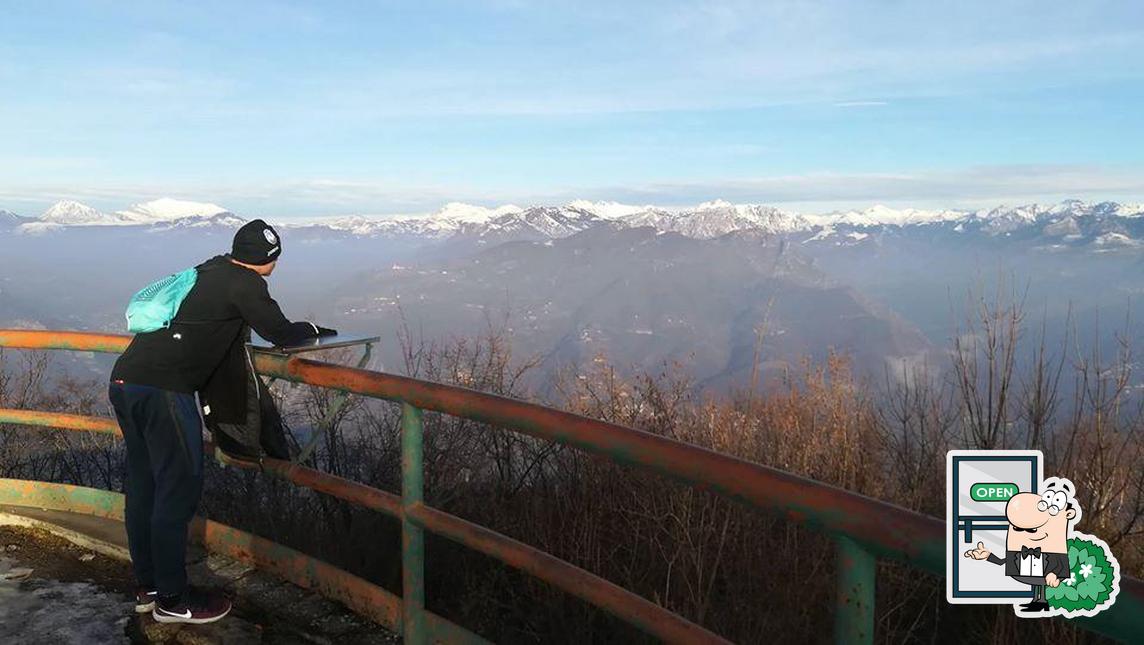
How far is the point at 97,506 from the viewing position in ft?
14.5

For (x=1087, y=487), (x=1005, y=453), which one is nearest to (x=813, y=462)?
(x=1087, y=487)

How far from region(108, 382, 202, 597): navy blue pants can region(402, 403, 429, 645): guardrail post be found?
0.94 meters

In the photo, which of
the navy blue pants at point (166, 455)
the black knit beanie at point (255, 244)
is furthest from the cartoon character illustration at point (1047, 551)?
the navy blue pants at point (166, 455)

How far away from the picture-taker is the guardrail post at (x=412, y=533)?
9.17 feet

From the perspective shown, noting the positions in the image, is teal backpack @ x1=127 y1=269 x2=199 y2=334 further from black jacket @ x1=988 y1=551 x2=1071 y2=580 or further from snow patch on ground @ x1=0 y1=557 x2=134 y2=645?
black jacket @ x1=988 y1=551 x2=1071 y2=580

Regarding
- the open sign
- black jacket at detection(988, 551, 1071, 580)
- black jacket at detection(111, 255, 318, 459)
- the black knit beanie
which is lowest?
black jacket at detection(988, 551, 1071, 580)

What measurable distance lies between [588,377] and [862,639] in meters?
11.0

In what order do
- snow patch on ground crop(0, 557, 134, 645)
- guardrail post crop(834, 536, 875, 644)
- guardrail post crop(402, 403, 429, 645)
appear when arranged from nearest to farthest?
1. guardrail post crop(834, 536, 875, 644)
2. guardrail post crop(402, 403, 429, 645)
3. snow patch on ground crop(0, 557, 134, 645)

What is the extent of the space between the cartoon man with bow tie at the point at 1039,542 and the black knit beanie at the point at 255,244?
8.60 feet

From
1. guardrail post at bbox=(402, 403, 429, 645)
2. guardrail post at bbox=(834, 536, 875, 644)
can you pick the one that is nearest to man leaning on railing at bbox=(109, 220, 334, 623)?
guardrail post at bbox=(402, 403, 429, 645)

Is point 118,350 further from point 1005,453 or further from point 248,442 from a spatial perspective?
point 1005,453

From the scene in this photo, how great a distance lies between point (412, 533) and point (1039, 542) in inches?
76.6

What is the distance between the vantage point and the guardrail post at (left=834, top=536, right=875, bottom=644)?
5.24 ft

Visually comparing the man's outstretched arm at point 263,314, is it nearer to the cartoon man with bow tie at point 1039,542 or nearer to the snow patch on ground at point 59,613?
the snow patch on ground at point 59,613
